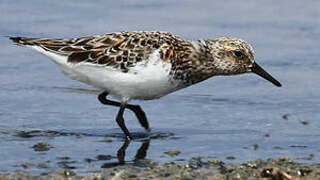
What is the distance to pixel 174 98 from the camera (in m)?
11.1

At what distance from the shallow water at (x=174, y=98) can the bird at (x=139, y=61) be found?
1.62 ft

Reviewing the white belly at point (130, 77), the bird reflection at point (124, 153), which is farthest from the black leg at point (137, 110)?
the bird reflection at point (124, 153)

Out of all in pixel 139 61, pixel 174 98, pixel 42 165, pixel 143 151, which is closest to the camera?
pixel 42 165

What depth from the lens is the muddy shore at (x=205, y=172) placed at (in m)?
7.55

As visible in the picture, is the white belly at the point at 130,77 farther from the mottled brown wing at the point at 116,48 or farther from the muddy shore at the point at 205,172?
the muddy shore at the point at 205,172

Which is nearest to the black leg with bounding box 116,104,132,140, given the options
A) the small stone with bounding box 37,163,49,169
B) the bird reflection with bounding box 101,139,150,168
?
the bird reflection with bounding box 101,139,150,168

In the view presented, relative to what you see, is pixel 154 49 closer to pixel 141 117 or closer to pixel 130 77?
Result: pixel 130 77

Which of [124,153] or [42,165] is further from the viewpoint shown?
[124,153]

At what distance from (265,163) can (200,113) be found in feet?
7.87

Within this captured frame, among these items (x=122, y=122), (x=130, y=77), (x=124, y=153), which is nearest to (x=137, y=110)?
(x=122, y=122)

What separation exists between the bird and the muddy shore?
136 cm

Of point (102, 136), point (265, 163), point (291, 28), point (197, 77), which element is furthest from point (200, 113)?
point (291, 28)

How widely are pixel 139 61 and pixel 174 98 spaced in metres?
1.76

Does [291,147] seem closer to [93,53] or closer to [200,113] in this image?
[200,113]
